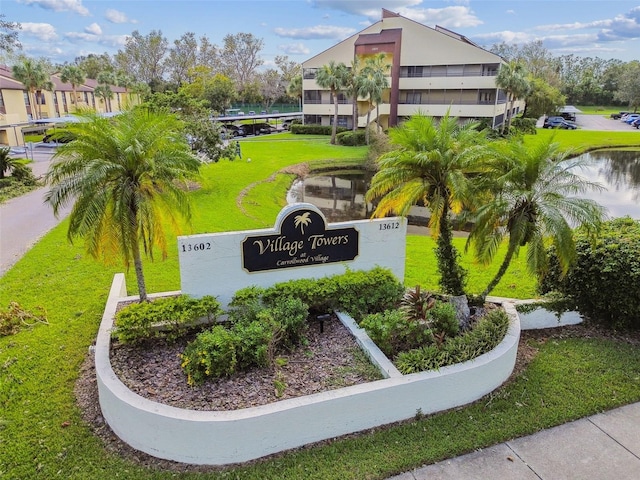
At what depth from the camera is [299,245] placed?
8828 mm

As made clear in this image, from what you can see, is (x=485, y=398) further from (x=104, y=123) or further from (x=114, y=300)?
(x=104, y=123)

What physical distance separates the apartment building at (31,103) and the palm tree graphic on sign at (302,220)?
70.1ft

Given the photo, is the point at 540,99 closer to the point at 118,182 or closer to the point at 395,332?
the point at 395,332

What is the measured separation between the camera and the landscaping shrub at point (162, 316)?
7.52m

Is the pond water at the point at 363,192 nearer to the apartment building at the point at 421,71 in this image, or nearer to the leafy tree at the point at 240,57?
the apartment building at the point at 421,71

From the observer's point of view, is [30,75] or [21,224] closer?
[21,224]

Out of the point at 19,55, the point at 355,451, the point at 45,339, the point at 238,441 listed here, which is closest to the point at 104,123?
the point at 45,339

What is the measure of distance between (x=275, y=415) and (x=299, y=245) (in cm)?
361

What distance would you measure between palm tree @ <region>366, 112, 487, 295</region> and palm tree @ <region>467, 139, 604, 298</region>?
1.74 feet

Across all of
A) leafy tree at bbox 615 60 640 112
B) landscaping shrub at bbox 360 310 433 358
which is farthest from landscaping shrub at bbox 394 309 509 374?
leafy tree at bbox 615 60 640 112

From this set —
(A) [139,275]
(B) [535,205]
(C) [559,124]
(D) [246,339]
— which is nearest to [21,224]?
(A) [139,275]

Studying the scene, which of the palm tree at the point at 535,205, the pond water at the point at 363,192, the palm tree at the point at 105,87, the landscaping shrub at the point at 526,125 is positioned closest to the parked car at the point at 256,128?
the pond water at the point at 363,192

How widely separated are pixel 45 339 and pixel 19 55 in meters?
51.7

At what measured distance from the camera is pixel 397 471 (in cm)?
580
